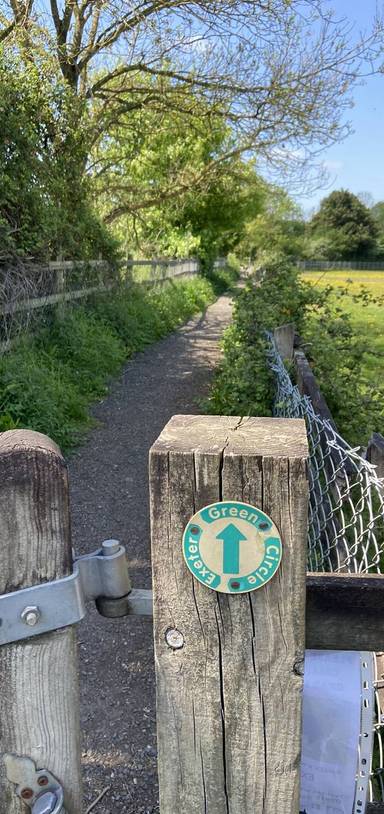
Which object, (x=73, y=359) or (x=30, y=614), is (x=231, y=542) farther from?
(x=73, y=359)

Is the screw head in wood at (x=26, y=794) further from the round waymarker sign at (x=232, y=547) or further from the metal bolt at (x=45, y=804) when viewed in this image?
the round waymarker sign at (x=232, y=547)

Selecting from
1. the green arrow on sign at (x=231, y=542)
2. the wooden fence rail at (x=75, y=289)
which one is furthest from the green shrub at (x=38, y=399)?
the green arrow on sign at (x=231, y=542)

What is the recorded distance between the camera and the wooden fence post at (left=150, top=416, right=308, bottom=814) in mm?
1038

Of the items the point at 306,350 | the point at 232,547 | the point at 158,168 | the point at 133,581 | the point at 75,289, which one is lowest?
the point at 133,581

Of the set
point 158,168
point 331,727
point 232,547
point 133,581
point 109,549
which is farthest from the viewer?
point 158,168

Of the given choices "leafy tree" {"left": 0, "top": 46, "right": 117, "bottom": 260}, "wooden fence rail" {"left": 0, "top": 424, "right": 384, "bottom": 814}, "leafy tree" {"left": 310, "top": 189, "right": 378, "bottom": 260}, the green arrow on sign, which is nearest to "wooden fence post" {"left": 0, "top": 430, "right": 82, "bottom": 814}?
"wooden fence rail" {"left": 0, "top": 424, "right": 384, "bottom": 814}

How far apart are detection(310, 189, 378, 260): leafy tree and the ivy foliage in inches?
3043

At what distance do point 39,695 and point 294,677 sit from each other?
1.55 feet

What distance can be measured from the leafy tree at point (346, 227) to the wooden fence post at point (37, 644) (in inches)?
3320

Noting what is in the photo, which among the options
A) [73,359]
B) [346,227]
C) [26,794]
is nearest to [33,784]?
[26,794]

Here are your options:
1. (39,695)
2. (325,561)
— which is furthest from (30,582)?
(325,561)

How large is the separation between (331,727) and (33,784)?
67 centimetres

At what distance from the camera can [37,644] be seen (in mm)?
1105

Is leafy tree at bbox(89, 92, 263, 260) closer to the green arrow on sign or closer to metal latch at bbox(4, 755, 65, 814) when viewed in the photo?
the green arrow on sign
